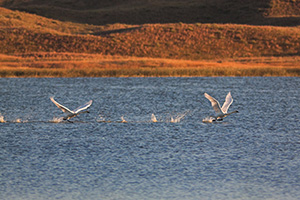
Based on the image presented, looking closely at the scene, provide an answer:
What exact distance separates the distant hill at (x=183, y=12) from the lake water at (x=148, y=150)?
79742 mm

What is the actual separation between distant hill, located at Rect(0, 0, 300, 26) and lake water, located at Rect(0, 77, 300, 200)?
79742mm

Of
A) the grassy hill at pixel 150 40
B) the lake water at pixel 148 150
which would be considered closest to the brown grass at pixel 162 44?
the grassy hill at pixel 150 40

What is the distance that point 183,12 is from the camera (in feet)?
431

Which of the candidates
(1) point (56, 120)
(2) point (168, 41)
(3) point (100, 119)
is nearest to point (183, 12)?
(2) point (168, 41)

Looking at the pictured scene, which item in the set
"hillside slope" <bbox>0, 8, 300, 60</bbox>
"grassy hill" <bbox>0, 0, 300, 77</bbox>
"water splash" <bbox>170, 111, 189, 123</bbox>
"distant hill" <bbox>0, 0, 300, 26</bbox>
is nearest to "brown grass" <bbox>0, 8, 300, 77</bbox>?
"hillside slope" <bbox>0, 8, 300, 60</bbox>

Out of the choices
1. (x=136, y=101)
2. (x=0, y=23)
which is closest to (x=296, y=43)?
(x=0, y=23)

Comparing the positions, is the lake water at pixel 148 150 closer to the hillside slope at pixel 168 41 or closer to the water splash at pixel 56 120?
the water splash at pixel 56 120

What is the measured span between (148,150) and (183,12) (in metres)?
113

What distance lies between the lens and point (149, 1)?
146625 mm

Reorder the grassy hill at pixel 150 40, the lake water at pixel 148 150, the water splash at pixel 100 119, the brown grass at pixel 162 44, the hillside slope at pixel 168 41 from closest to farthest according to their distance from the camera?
1. the lake water at pixel 148 150
2. the water splash at pixel 100 119
3. the grassy hill at pixel 150 40
4. the brown grass at pixel 162 44
5. the hillside slope at pixel 168 41

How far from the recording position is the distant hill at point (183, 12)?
117500mm

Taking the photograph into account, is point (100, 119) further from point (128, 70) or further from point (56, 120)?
point (128, 70)

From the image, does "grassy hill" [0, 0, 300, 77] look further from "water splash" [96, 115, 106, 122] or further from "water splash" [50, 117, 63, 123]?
"water splash" [50, 117, 63, 123]

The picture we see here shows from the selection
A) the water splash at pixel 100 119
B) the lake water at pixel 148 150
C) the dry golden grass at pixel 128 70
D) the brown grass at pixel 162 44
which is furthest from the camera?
the brown grass at pixel 162 44
